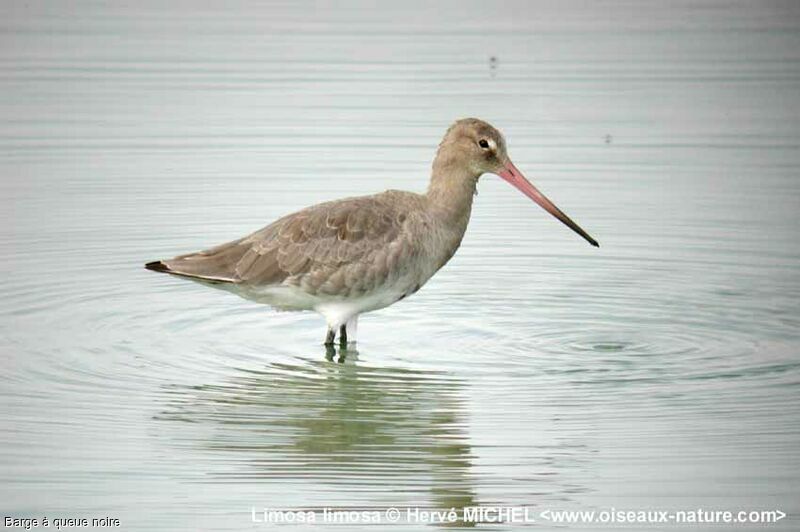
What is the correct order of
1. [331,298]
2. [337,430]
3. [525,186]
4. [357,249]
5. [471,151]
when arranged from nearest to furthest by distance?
[337,430] → [357,249] → [331,298] → [471,151] → [525,186]

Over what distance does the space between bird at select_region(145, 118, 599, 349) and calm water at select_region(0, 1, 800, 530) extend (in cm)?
36

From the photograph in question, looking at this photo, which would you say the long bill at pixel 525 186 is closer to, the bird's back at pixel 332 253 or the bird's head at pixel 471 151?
the bird's head at pixel 471 151

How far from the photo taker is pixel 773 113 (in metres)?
17.7

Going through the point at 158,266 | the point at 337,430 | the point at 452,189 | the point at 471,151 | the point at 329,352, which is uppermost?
the point at 471,151

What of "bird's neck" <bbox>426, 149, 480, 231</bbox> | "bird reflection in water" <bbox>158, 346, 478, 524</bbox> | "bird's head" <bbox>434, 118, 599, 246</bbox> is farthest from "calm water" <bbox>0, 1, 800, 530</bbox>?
"bird's head" <bbox>434, 118, 599, 246</bbox>

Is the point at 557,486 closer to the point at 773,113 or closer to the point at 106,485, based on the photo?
the point at 106,485

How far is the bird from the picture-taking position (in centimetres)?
1098

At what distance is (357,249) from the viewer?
11.0 meters

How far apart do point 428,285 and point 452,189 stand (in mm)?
1727

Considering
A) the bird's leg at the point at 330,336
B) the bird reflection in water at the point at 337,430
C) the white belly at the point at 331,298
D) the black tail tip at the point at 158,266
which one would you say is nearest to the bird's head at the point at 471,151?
the white belly at the point at 331,298

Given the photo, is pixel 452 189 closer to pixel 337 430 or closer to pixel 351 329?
pixel 351 329

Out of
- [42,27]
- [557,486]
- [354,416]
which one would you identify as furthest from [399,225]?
[42,27]

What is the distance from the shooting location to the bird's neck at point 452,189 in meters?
11.4

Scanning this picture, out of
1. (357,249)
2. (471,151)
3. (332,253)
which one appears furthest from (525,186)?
(332,253)
